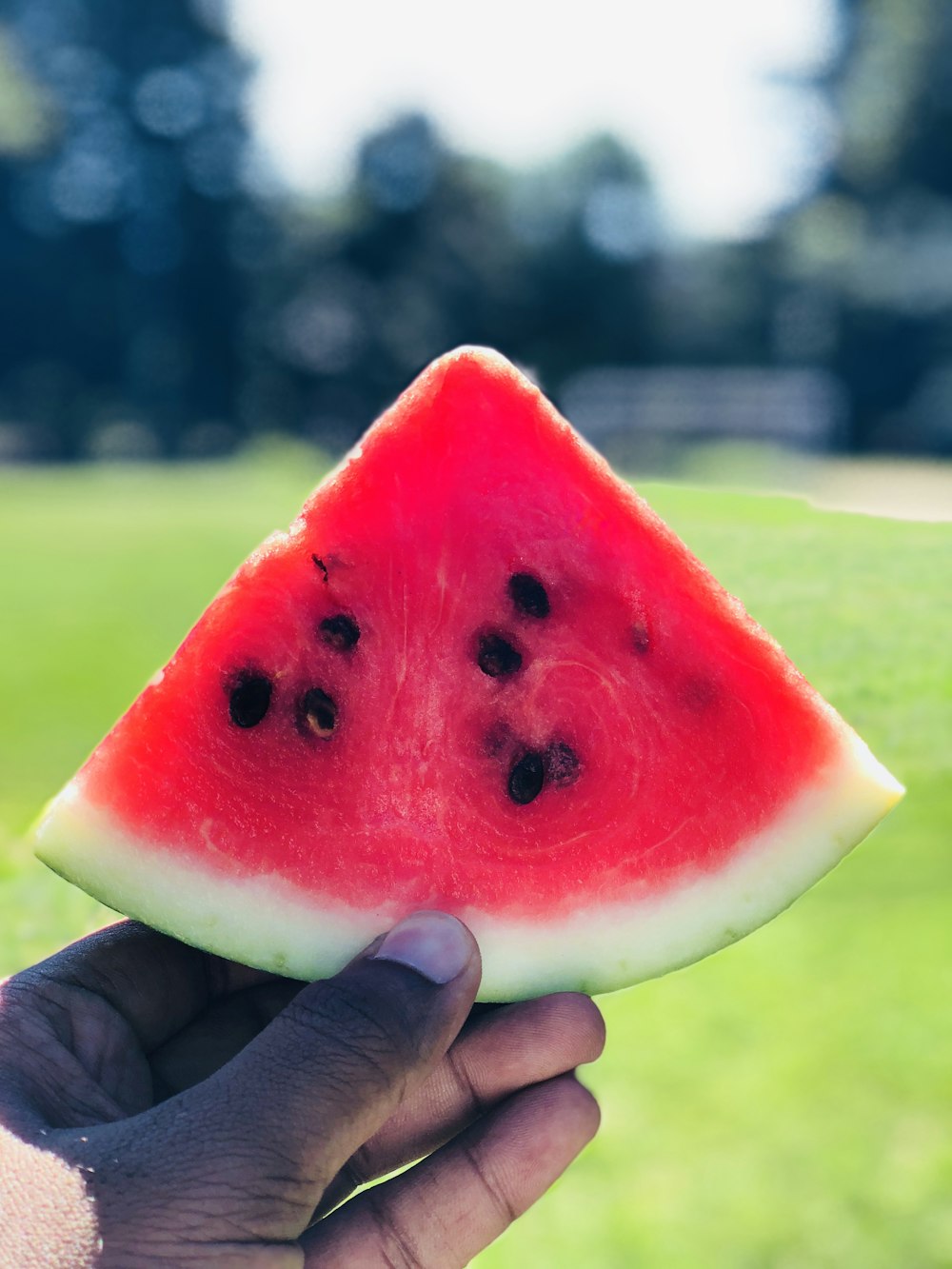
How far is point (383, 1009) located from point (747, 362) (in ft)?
62.3

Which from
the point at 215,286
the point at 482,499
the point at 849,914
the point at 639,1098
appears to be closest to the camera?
the point at 482,499

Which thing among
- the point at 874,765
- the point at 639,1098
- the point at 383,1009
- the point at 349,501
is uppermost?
the point at 349,501

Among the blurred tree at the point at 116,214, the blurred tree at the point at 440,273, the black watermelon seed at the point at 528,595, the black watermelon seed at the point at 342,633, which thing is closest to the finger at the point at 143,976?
the black watermelon seed at the point at 342,633

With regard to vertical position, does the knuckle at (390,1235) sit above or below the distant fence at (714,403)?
above

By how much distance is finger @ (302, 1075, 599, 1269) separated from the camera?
1.09 metres

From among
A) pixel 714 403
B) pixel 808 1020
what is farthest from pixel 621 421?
pixel 808 1020

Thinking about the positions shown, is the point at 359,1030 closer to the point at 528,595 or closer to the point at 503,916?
the point at 503,916

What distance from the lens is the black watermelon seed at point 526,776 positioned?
3.48 feet

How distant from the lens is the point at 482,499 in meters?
1.05

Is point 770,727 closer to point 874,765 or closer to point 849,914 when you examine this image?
point 874,765

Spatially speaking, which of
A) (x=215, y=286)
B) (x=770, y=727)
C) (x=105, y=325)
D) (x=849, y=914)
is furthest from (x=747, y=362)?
(x=770, y=727)

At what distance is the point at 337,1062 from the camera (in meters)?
0.92

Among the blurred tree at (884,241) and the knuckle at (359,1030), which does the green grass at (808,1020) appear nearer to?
the knuckle at (359,1030)

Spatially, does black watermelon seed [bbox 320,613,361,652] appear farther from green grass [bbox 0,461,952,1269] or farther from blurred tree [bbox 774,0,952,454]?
blurred tree [bbox 774,0,952,454]
